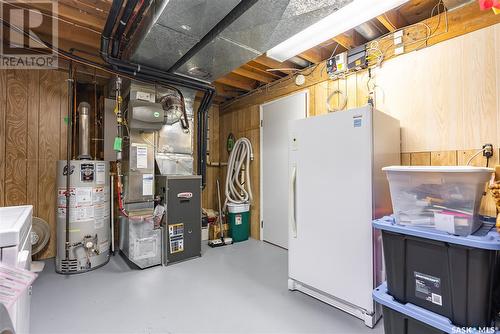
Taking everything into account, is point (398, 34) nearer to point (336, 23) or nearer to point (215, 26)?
point (336, 23)

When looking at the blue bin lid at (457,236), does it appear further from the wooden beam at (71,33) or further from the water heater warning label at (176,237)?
the wooden beam at (71,33)

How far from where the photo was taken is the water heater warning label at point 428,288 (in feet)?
4.20

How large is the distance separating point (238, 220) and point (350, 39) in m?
3.00

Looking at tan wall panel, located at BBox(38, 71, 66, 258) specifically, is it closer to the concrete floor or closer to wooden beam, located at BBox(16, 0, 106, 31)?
the concrete floor

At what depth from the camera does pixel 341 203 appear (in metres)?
1.99

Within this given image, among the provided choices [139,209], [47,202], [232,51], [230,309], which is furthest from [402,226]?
[47,202]

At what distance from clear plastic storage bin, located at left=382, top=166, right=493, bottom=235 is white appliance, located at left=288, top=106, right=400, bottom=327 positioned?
0.36 m

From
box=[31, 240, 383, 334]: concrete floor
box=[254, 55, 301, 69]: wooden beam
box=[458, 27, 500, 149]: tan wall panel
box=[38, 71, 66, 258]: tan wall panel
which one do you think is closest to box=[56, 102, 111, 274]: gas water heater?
box=[31, 240, 383, 334]: concrete floor

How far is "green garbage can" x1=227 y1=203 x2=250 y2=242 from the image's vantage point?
12.7ft

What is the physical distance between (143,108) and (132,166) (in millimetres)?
741

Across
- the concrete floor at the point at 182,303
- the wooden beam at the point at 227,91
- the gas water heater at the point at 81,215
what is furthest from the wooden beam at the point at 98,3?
the concrete floor at the point at 182,303

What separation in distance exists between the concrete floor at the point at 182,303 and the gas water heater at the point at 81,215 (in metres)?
0.17

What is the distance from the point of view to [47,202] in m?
3.16

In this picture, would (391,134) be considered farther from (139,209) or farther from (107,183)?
(107,183)
